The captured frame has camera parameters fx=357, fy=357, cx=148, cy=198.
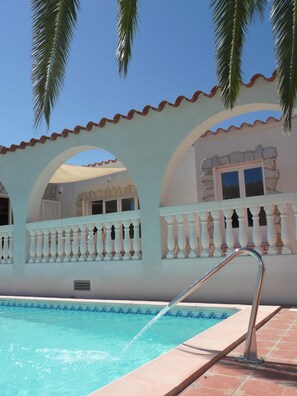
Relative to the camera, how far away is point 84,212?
17719 mm

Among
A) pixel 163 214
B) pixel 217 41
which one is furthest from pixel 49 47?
pixel 163 214

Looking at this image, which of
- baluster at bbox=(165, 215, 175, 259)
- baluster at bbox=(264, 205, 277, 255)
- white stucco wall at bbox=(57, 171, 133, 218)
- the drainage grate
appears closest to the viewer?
baluster at bbox=(264, 205, 277, 255)

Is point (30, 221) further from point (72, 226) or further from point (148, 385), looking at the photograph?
point (148, 385)

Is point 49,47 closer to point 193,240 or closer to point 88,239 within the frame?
point 193,240

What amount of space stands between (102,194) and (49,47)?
12.0 metres

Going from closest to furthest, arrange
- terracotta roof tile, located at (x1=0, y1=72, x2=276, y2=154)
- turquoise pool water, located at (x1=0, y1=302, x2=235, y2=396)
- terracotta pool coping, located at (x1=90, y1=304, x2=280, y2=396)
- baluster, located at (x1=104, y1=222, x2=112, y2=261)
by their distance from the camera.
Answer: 1. terracotta pool coping, located at (x1=90, y1=304, x2=280, y2=396)
2. turquoise pool water, located at (x1=0, y1=302, x2=235, y2=396)
3. terracotta roof tile, located at (x1=0, y1=72, x2=276, y2=154)
4. baluster, located at (x1=104, y1=222, x2=112, y2=261)

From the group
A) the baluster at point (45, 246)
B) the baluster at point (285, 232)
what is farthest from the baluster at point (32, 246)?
the baluster at point (285, 232)

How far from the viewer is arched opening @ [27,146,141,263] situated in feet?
32.1

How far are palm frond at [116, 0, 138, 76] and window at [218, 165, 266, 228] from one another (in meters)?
8.48

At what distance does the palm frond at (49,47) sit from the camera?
5.30 metres

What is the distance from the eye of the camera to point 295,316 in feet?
19.8

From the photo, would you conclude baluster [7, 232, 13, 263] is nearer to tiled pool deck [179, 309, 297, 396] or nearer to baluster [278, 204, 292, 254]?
baluster [278, 204, 292, 254]

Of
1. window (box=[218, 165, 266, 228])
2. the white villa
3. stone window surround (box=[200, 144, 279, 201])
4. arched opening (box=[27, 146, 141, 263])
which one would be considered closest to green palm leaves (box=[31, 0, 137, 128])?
the white villa

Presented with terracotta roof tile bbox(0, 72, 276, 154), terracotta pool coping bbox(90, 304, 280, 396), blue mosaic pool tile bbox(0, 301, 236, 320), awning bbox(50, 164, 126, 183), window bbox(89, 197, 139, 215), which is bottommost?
blue mosaic pool tile bbox(0, 301, 236, 320)
